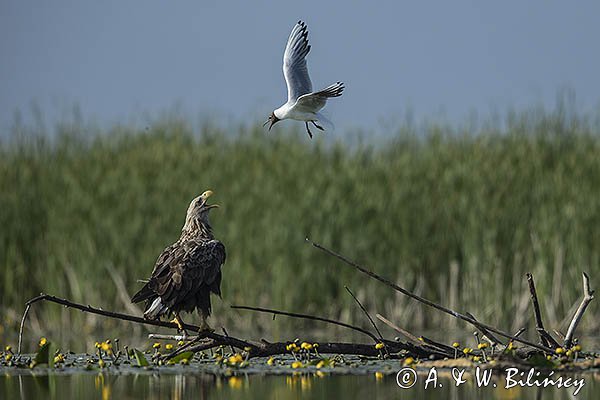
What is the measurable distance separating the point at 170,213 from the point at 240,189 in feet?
2.46

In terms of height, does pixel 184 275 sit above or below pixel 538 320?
above

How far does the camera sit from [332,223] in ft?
43.4

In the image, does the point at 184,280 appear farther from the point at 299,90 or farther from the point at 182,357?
the point at 299,90

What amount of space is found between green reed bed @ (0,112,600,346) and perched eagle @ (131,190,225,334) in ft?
14.3

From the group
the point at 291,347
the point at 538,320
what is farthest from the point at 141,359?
the point at 538,320

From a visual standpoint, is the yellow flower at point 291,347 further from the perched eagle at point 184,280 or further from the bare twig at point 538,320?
the bare twig at point 538,320

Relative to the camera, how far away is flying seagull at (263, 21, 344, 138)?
6.61 m

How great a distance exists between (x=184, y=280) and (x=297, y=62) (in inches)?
59.3

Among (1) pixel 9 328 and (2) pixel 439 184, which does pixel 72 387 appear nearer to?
(1) pixel 9 328

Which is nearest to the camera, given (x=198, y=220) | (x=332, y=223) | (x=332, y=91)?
(x=332, y=91)

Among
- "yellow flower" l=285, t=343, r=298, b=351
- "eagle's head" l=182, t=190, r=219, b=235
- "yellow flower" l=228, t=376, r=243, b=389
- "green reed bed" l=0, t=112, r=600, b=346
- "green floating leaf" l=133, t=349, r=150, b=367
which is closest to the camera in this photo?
"yellow flower" l=228, t=376, r=243, b=389

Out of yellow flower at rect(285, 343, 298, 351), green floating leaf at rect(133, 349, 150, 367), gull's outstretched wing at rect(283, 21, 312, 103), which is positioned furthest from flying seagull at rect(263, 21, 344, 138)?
green floating leaf at rect(133, 349, 150, 367)

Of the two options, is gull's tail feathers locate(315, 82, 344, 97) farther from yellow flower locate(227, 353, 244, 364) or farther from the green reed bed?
the green reed bed

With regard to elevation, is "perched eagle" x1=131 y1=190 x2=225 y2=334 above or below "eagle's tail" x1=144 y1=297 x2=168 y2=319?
above
